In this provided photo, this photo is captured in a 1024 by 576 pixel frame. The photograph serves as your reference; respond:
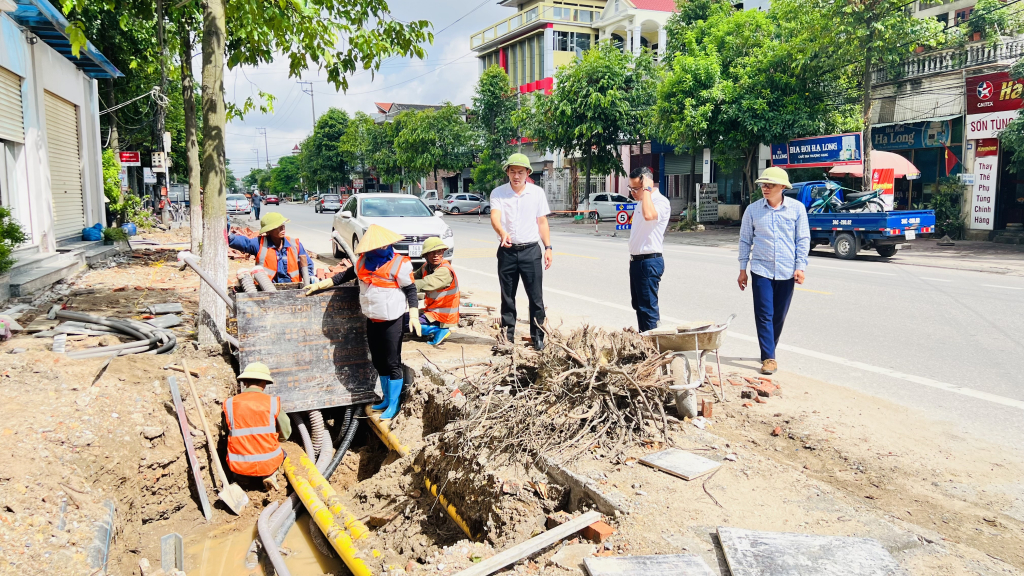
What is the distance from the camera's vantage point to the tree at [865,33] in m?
17.8

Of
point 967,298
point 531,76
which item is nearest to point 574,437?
point 967,298

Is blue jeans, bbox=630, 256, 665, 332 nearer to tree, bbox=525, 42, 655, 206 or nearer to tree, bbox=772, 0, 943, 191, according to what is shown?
tree, bbox=772, 0, 943, 191

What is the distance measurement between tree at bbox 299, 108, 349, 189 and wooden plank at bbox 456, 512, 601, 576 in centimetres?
7225

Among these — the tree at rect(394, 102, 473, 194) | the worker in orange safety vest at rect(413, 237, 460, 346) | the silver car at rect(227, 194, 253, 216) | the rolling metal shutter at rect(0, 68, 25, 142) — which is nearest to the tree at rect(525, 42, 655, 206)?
the tree at rect(394, 102, 473, 194)

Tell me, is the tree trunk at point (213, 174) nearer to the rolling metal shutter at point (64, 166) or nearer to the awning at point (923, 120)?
the rolling metal shutter at point (64, 166)

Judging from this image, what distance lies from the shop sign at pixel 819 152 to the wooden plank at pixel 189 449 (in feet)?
66.1

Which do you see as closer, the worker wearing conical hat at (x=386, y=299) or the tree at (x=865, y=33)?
the worker wearing conical hat at (x=386, y=299)

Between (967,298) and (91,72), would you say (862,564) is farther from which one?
(91,72)

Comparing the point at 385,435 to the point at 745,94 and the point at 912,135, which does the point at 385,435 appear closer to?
the point at 745,94

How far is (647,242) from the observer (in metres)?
5.88

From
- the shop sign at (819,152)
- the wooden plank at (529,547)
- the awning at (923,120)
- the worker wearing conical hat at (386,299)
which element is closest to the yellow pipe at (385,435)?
the worker wearing conical hat at (386,299)

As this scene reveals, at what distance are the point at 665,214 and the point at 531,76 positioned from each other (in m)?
43.5

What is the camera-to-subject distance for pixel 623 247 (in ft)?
61.8

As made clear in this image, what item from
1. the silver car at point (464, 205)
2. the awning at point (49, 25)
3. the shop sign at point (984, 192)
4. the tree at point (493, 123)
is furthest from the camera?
the silver car at point (464, 205)
